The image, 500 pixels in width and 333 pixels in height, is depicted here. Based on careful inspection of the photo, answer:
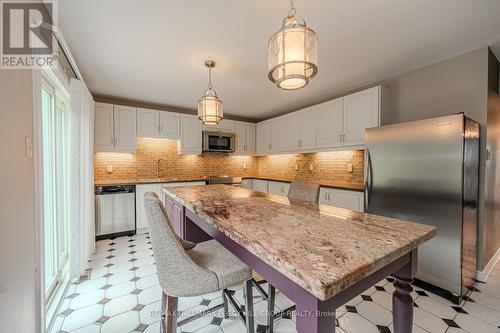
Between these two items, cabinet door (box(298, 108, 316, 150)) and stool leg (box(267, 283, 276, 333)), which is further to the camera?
cabinet door (box(298, 108, 316, 150))

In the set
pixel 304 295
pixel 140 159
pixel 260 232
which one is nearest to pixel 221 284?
pixel 260 232

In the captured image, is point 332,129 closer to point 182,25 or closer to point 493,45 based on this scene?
point 493,45

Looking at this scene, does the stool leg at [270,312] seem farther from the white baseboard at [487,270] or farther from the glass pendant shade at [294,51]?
the white baseboard at [487,270]

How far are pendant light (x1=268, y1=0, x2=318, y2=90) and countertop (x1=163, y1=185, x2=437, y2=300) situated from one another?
2.65ft

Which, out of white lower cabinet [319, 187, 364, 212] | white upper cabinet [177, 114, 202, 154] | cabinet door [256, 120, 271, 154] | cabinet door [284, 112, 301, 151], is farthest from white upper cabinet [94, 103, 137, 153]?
white lower cabinet [319, 187, 364, 212]

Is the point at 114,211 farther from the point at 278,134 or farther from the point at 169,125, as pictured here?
the point at 278,134

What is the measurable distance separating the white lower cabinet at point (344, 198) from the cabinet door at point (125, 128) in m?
3.42

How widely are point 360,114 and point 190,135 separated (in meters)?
3.15

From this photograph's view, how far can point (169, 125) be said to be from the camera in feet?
13.6

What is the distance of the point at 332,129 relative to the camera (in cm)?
334

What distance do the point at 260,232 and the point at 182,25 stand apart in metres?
1.82

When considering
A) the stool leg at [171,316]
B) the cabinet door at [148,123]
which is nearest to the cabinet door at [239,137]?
the cabinet door at [148,123]

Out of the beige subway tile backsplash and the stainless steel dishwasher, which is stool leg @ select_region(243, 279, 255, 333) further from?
the stainless steel dishwasher

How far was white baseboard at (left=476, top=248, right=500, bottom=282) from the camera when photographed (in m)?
2.20
